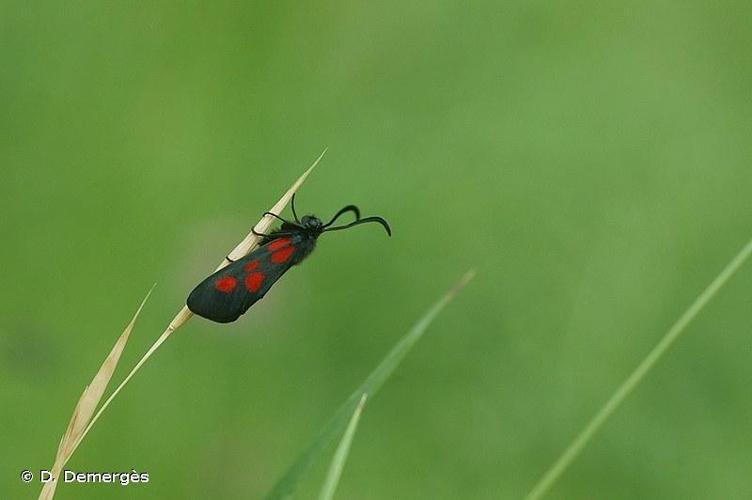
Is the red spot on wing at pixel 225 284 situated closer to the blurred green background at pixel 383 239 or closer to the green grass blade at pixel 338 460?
the green grass blade at pixel 338 460

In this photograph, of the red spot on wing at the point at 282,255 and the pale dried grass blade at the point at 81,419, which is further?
the red spot on wing at the point at 282,255

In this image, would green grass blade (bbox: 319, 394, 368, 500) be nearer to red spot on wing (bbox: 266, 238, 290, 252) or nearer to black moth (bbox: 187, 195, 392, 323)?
black moth (bbox: 187, 195, 392, 323)

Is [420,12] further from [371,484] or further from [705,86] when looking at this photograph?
[371,484]

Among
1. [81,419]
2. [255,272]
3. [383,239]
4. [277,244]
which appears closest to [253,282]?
[255,272]

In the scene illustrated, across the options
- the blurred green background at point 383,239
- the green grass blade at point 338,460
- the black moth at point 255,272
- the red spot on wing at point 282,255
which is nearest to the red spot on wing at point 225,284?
the black moth at point 255,272

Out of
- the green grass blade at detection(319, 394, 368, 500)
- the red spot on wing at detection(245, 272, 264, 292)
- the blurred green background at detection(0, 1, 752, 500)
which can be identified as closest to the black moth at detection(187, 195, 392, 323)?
the red spot on wing at detection(245, 272, 264, 292)

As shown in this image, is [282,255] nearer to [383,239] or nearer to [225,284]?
[225,284]

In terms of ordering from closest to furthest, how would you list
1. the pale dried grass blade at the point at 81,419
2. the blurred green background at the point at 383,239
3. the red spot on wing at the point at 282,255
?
the pale dried grass blade at the point at 81,419, the red spot on wing at the point at 282,255, the blurred green background at the point at 383,239
